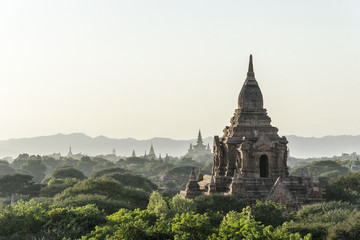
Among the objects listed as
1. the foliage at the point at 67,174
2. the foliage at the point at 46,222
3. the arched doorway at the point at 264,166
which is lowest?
the foliage at the point at 46,222

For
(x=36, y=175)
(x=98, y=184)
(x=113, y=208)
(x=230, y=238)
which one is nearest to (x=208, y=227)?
(x=230, y=238)

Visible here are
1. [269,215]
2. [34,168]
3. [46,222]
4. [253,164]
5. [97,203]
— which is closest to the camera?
[46,222]

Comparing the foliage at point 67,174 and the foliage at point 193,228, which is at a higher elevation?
the foliage at point 67,174

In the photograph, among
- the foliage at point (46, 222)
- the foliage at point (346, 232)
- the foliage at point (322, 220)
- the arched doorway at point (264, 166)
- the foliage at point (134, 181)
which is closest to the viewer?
the foliage at point (346, 232)

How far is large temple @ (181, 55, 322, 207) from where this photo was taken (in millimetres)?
40031

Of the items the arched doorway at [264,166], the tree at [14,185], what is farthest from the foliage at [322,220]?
the tree at [14,185]

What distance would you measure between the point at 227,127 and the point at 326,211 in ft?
50.7

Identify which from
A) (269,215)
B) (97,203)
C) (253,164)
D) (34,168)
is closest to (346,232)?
(269,215)

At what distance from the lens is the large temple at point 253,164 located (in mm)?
40031

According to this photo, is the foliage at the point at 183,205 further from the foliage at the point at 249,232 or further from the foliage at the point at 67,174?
the foliage at the point at 67,174

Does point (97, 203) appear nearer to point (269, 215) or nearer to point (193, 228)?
point (269, 215)

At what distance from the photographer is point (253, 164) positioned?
42031 mm

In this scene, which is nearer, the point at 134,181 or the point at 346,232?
the point at 346,232

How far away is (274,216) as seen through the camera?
32.2m
